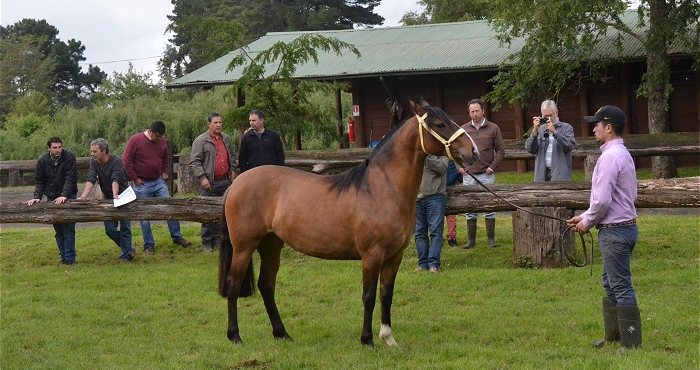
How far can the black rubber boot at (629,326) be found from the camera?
20.0 feet

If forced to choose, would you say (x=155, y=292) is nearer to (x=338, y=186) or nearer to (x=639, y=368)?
(x=338, y=186)

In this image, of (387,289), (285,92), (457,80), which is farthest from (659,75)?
(387,289)

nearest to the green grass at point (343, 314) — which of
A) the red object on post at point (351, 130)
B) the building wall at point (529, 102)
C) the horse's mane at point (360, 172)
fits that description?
the horse's mane at point (360, 172)

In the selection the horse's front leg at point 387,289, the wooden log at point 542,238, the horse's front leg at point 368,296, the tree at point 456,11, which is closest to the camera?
the horse's front leg at point 368,296

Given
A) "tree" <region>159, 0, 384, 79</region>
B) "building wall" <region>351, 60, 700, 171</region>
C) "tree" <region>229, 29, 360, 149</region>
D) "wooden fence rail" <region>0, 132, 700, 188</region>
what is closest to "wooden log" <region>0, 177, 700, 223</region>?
"wooden fence rail" <region>0, 132, 700, 188</region>

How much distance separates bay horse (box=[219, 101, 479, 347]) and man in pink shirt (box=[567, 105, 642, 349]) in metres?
1.03

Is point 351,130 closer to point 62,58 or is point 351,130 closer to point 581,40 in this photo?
point 581,40

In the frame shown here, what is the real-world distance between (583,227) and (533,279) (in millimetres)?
3060

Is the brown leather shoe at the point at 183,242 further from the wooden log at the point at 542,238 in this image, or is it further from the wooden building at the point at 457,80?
the wooden building at the point at 457,80

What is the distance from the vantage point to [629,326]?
614 centimetres

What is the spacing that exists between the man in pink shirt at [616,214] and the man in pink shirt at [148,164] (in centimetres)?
709

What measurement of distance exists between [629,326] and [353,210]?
246 centimetres

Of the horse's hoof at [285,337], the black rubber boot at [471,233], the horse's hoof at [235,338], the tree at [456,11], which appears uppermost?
the tree at [456,11]

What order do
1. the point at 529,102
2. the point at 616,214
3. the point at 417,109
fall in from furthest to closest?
the point at 529,102 → the point at 417,109 → the point at 616,214
